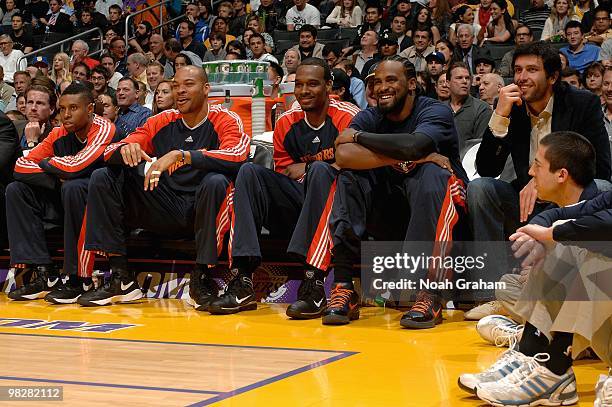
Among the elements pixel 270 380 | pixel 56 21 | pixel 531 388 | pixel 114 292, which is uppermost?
pixel 56 21

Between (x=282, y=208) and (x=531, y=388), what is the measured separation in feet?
9.71

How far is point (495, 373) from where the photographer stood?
3.51 m

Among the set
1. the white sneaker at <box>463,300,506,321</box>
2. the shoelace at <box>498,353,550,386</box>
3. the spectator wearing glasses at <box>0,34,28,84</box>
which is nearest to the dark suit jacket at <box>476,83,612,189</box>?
the white sneaker at <box>463,300,506,321</box>

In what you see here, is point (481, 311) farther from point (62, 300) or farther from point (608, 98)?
point (608, 98)

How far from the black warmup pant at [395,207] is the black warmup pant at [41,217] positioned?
79.8 inches

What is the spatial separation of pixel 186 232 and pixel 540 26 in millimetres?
7585

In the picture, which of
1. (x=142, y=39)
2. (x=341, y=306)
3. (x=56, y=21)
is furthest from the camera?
(x=56, y=21)

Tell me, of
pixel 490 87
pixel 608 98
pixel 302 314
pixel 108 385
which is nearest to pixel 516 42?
pixel 490 87

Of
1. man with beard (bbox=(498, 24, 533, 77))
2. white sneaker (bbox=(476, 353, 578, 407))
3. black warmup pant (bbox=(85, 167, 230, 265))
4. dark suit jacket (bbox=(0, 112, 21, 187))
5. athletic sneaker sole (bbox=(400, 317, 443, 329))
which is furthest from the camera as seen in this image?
man with beard (bbox=(498, 24, 533, 77))

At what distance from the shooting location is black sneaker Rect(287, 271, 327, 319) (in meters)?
5.60

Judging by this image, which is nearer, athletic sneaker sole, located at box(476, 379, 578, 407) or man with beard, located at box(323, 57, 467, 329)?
athletic sneaker sole, located at box(476, 379, 578, 407)

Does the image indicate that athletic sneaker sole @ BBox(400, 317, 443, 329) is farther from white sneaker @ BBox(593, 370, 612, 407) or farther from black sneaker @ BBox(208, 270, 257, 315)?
white sneaker @ BBox(593, 370, 612, 407)

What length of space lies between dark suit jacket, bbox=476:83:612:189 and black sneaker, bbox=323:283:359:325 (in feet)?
3.49

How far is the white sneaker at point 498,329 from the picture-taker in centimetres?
458
